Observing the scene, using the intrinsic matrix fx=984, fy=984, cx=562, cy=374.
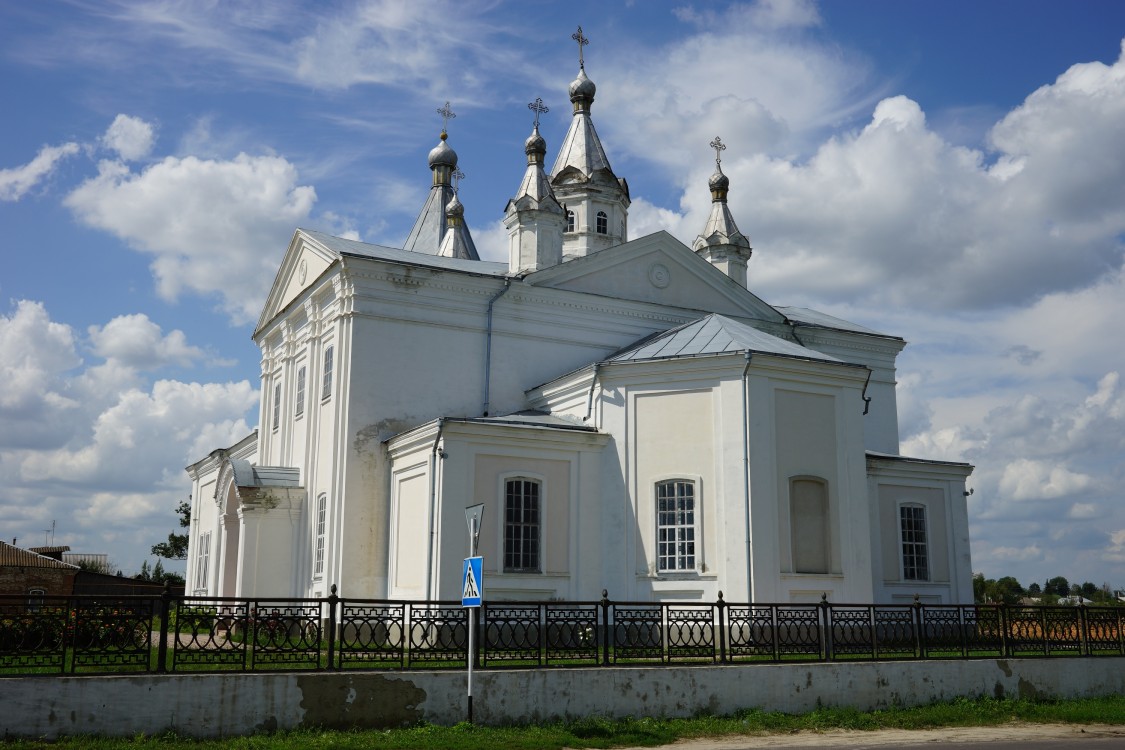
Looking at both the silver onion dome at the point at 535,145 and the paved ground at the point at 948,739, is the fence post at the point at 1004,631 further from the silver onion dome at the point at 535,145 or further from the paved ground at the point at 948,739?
the silver onion dome at the point at 535,145

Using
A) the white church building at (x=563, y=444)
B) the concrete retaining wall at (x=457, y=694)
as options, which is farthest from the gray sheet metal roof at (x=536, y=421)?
the concrete retaining wall at (x=457, y=694)

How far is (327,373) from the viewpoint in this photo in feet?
75.7

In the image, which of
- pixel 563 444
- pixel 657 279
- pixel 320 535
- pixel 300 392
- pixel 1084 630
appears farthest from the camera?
pixel 300 392

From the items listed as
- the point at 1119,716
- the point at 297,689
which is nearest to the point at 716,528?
the point at 1119,716

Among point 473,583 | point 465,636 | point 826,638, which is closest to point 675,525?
point 826,638

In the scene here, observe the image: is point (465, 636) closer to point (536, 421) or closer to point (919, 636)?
point (919, 636)

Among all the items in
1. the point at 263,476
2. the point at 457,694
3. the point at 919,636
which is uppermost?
the point at 263,476

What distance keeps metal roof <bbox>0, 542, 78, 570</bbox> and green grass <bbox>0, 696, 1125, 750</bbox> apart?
30362 mm

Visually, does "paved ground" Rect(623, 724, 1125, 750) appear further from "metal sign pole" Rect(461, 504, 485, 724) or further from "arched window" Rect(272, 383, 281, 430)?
"arched window" Rect(272, 383, 281, 430)

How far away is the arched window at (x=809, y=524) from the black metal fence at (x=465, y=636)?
200 cm

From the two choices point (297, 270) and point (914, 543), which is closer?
point (914, 543)

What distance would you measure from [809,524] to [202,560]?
756 inches

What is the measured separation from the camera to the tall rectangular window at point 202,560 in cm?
2927

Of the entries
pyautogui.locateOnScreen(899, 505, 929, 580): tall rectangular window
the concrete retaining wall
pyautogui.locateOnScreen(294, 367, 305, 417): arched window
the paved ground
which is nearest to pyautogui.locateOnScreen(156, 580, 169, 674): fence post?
the concrete retaining wall
